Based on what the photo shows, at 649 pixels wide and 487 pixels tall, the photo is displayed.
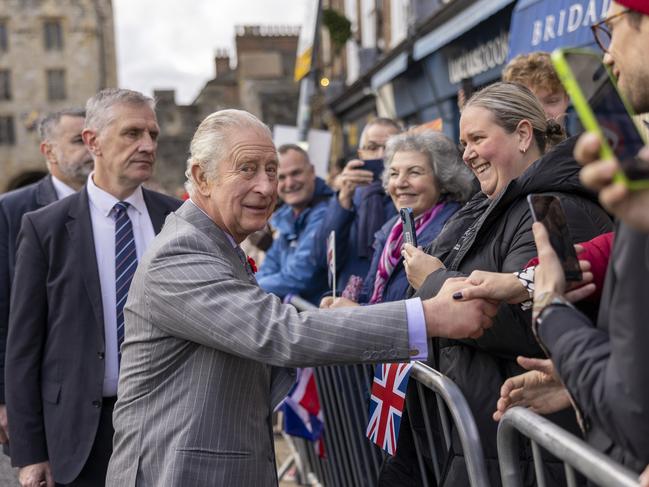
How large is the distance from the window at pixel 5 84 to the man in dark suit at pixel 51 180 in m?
46.5

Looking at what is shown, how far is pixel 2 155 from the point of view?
155ft

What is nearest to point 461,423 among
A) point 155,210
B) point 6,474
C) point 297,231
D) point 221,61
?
point 155,210

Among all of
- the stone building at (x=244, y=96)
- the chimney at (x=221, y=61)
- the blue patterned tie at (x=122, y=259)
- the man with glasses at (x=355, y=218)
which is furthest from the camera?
the chimney at (x=221, y=61)

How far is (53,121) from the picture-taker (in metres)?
5.09

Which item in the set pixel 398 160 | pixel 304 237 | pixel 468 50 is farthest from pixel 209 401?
pixel 468 50

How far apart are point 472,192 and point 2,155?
46915 mm

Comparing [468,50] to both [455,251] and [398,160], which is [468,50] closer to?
[398,160]

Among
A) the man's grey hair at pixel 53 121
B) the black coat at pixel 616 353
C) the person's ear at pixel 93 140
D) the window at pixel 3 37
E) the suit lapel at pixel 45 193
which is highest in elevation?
the window at pixel 3 37

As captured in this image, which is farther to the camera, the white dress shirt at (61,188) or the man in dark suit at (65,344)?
the white dress shirt at (61,188)

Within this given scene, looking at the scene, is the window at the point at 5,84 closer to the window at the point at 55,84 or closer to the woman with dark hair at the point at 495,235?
the window at the point at 55,84

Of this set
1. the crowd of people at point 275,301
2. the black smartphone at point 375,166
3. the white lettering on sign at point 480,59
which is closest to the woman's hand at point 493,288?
the crowd of people at point 275,301

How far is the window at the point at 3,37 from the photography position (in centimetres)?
4888

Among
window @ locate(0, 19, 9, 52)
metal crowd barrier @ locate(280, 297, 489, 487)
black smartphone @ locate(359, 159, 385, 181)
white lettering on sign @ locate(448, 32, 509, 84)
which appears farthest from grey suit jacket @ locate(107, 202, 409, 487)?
window @ locate(0, 19, 9, 52)

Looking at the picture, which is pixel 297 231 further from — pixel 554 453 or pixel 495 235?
pixel 554 453
